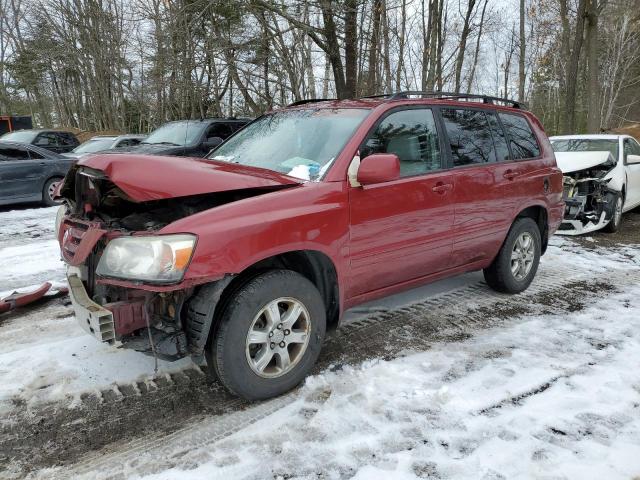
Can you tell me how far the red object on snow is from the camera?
4461 mm

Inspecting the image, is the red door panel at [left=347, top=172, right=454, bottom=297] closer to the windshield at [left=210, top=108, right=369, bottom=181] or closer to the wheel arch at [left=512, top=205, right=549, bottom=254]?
the windshield at [left=210, top=108, right=369, bottom=181]

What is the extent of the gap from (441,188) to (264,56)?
1213 centimetres

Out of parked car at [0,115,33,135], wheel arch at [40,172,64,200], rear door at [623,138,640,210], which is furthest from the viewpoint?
parked car at [0,115,33,135]

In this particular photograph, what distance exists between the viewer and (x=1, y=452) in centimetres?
257

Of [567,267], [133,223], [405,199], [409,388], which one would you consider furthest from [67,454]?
[567,267]

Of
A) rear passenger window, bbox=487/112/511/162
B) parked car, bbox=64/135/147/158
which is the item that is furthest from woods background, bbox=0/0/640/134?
rear passenger window, bbox=487/112/511/162

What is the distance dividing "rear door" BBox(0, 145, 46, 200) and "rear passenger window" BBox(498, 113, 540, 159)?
31.3 ft

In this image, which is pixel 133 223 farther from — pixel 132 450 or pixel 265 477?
pixel 265 477

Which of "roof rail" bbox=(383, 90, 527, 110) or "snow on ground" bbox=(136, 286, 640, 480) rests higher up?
"roof rail" bbox=(383, 90, 527, 110)

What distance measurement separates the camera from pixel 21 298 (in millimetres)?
4582

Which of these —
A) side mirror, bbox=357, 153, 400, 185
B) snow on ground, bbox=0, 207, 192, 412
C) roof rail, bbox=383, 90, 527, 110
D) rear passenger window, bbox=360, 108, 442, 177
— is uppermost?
roof rail, bbox=383, 90, 527, 110

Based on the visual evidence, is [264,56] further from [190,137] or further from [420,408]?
[420,408]

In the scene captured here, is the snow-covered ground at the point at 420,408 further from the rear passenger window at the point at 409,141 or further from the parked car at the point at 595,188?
the parked car at the point at 595,188

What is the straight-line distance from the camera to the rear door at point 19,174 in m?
10.0
